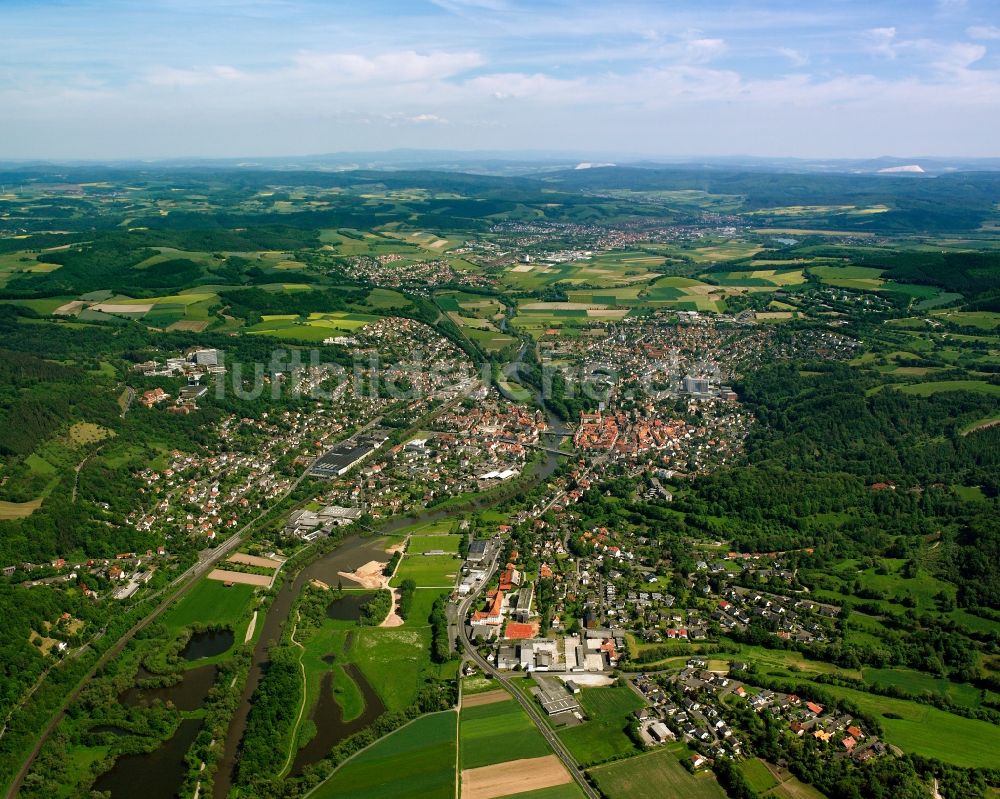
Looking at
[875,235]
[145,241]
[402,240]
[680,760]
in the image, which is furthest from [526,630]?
[875,235]

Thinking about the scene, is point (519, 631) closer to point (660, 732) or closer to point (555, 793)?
point (660, 732)

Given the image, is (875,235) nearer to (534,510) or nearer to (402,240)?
(402,240)

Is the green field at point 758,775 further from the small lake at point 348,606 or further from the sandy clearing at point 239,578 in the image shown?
the sandy clearing at point 239,578

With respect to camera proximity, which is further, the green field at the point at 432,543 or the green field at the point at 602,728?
the green field at the point at 432,543

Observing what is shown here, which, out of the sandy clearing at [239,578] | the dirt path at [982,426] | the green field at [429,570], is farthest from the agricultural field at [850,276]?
the sandy clearing at [239,578]

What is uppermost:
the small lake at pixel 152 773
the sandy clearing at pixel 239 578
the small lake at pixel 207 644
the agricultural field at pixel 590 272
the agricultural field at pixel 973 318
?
the agricultural field at pixel 590 272

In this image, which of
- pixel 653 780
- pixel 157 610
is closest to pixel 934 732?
pixel 653 780
